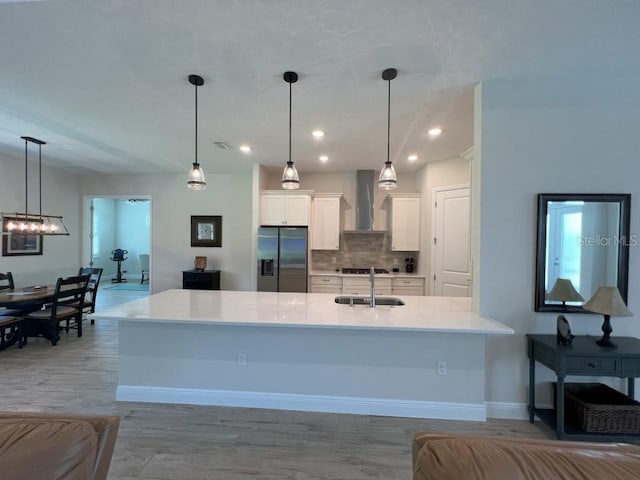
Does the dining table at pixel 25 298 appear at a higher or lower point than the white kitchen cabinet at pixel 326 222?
lower

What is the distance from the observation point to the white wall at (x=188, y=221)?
5871 millimetres

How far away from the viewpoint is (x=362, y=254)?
559 centimetres

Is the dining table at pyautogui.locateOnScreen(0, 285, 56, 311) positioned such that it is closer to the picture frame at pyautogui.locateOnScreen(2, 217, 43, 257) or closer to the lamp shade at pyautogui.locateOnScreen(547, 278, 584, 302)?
the picture frame at pyautogui.locateOnScreen(2, 217, 43, 257)

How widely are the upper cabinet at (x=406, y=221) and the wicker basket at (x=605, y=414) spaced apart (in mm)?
3165

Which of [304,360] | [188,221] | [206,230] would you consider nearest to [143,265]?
[188,221]

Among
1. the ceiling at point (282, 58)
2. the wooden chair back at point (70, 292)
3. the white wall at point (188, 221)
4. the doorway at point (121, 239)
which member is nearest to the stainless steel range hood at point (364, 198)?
the ceiling at point (282, 58)

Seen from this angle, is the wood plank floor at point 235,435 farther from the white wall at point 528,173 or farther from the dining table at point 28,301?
the dining table at point 28,301

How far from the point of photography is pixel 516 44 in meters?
1.96

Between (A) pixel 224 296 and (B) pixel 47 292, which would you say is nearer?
(A) pixel 224 296

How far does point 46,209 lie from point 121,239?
17.5 feet

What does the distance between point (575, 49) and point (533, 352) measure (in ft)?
7.28

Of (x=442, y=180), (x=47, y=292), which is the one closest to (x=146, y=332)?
(x=47, y=292)

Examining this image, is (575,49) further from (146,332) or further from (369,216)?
(146,332)

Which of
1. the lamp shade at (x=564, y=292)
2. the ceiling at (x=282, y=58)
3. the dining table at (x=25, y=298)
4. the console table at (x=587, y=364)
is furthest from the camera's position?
the dining table at (x=25, y=298)
